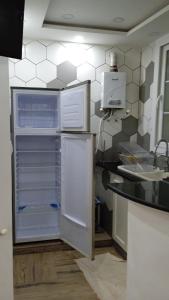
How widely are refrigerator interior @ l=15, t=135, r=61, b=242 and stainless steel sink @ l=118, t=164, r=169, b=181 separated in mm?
917

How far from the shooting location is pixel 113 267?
7.93 feet

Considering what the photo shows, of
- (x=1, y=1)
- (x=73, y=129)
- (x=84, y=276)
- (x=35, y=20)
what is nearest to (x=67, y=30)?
(x=35, y=20)

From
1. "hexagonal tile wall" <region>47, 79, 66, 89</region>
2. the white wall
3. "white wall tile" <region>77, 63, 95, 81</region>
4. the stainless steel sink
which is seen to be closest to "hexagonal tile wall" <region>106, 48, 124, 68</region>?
"white wall tile" <region>77, 63, 95, 81</region>

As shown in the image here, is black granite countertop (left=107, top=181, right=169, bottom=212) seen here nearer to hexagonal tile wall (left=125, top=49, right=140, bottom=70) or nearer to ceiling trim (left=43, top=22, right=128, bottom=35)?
ceiling trim (left=43, top=22, right=128, bottom=35)

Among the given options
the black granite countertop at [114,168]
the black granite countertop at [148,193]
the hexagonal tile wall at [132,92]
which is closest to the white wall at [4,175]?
the black granite countertop at [148,193]

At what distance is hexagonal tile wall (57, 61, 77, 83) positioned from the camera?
2861 millimetres

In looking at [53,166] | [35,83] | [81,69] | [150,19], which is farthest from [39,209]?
[150,19]

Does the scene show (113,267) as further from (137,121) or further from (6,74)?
(6,74)

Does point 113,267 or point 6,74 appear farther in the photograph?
point 113,267

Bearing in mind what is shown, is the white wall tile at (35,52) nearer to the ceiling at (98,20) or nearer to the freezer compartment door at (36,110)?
the ceiling at (98,20)

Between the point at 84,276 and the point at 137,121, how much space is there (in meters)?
1.77

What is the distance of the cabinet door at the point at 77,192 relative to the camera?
2422mm

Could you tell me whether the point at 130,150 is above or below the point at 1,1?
below

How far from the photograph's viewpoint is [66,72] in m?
2.88
